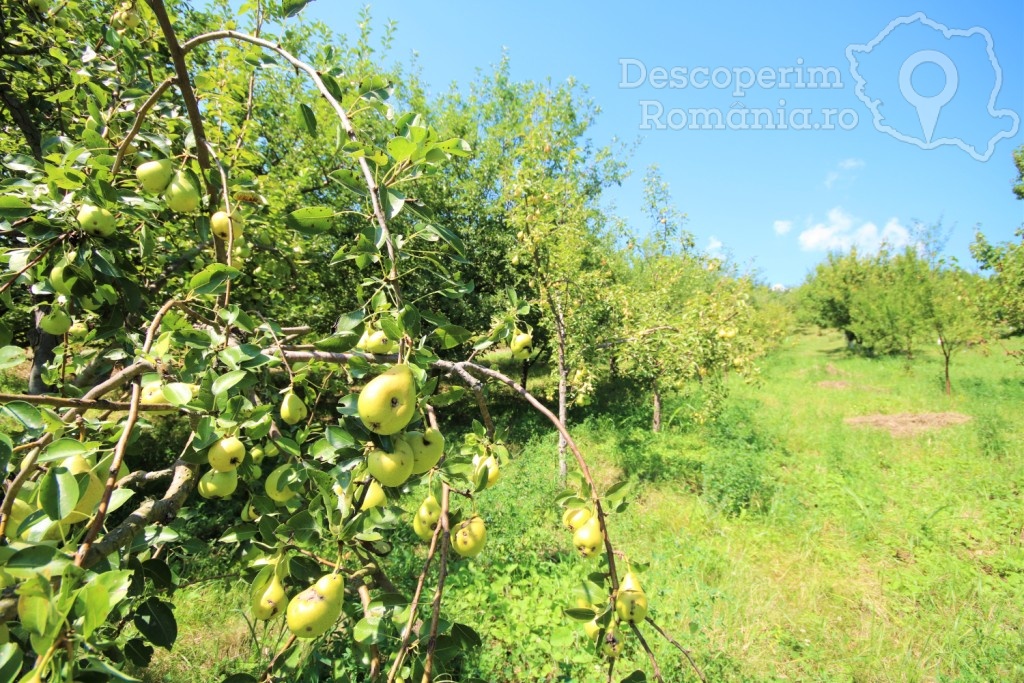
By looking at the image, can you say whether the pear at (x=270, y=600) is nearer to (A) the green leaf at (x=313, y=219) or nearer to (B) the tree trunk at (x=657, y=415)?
(A) the green leaf at (x=313, y=219)

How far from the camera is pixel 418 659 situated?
2.84 ft

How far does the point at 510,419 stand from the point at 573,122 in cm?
597

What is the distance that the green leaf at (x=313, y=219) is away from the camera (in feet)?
2.69

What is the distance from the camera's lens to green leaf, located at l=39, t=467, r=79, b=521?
2.02 feet

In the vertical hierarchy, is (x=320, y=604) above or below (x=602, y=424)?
above

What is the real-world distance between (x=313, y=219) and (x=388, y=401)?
16.7 inches

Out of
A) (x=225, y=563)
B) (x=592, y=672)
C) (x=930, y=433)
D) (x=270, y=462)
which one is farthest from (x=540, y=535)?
(x=930, y=433)

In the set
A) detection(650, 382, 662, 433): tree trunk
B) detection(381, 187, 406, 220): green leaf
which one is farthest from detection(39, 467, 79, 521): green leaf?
detection(650, 382, 662, 433): tree trunk

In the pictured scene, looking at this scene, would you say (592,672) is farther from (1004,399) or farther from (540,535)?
(1004,399)

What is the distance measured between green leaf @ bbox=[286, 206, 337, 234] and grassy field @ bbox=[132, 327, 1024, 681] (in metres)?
1.58

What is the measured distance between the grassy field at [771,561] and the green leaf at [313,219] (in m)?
1.58

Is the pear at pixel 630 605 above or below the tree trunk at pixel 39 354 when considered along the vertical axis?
below

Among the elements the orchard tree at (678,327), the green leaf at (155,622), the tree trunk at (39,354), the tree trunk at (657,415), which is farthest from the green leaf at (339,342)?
the tree trunk at (657,415)

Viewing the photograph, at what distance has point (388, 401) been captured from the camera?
65 cm
